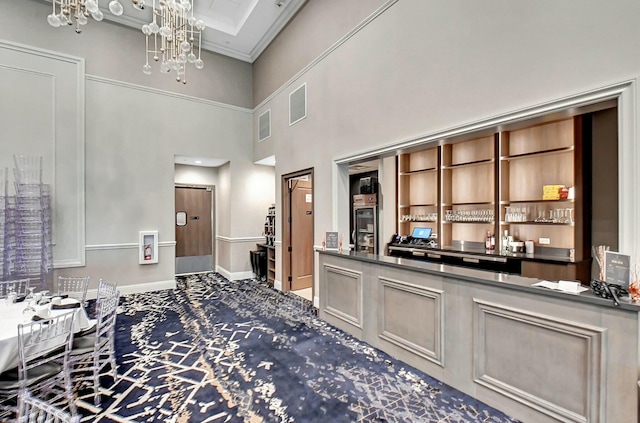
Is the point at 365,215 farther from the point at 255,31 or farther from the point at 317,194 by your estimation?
the point at 255,31

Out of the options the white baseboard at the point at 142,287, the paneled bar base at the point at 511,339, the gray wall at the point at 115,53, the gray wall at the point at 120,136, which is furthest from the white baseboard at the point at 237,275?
the paneled bar base at the point at 511,339

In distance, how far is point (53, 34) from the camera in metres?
5.48

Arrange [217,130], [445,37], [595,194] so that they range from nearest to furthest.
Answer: [445,37]
[595,194]
[217,130]

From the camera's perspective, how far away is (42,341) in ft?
7.35

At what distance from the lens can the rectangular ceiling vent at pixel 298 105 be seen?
5.50 metres

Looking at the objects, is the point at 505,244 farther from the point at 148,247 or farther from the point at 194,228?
the point at 194,228

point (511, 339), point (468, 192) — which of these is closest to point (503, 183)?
point (468, 192)

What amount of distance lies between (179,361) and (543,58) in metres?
4.56

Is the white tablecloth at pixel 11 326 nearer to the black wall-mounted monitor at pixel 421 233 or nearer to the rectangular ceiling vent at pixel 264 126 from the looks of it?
the rectangular ceiling vent at pixel 264 126

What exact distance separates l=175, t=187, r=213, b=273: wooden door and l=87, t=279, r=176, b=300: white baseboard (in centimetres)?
147

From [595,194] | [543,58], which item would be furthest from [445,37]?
[595,194]

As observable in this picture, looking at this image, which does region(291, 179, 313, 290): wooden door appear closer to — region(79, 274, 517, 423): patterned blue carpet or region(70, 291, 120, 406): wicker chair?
region(79, 274, 517, 423): patterned blue carpet

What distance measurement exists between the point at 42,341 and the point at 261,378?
1775 millimetres

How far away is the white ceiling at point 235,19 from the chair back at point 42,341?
18.4 feet
